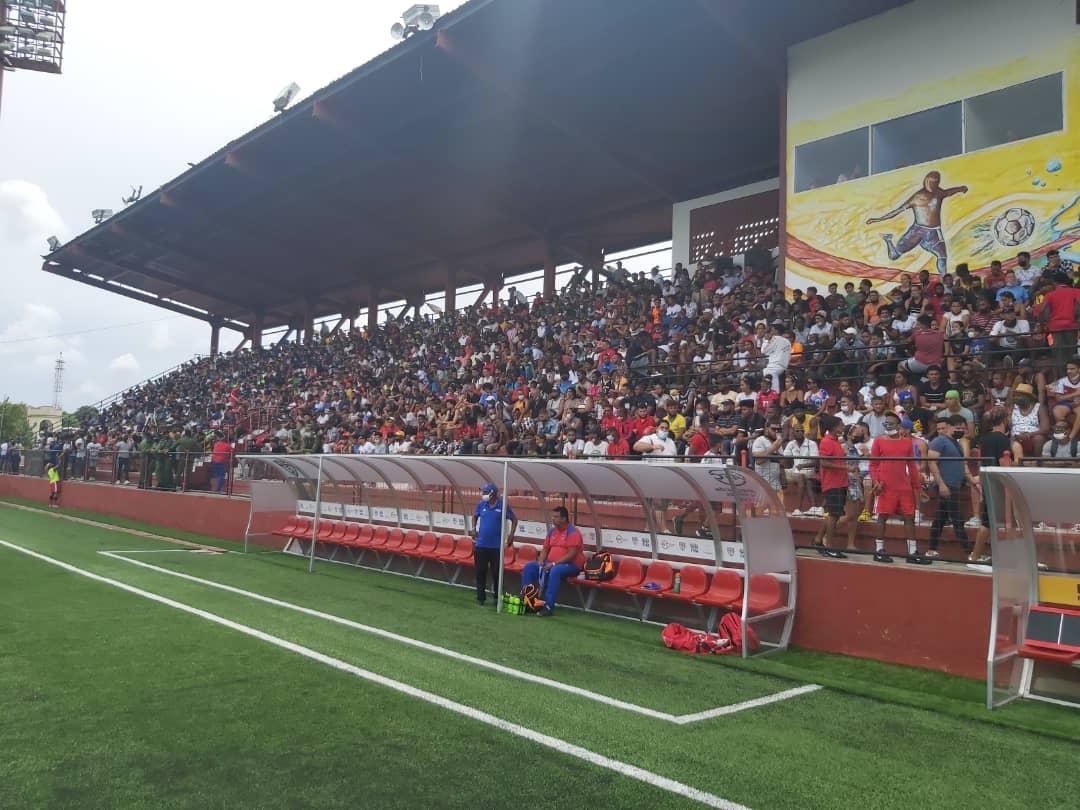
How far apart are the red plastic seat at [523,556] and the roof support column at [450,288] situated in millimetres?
23562

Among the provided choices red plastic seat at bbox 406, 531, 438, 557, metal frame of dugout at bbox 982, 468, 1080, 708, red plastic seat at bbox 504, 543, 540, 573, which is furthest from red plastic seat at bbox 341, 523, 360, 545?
metal frame of dugout at bbox 982, 468, 1080, 708

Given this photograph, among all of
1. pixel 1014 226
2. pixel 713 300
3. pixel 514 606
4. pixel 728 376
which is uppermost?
pixel 1014 226

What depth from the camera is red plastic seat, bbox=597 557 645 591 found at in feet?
32.9

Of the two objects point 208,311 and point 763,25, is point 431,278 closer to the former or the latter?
point 208,311

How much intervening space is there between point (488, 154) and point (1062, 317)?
59.0 feet

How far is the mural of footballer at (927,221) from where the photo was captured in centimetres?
1489

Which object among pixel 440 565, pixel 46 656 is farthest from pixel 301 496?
pixel 46 656

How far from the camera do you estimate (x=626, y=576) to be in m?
10.3

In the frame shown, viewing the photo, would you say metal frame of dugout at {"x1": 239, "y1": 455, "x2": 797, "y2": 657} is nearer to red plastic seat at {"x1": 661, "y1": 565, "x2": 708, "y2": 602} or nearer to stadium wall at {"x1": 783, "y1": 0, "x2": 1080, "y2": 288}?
red plastic seat at {"x1": 661, "y1": 565, "x2": 708, "y2": 602}

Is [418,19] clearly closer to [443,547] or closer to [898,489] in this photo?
[443,547]

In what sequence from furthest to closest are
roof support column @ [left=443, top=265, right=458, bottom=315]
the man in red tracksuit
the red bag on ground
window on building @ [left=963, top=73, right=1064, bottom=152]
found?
roof support column @ [left=443, top=265, right=458, bottom=315] < window on building @ [left=963, top=73, right=1064, bottom=152] < the red bag on ground < the man in red tracksuit

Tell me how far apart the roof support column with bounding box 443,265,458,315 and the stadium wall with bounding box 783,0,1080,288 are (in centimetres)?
1969

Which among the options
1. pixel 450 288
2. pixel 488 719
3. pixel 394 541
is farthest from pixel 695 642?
pixel 450 288

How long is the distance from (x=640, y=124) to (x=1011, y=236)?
1112 cm
